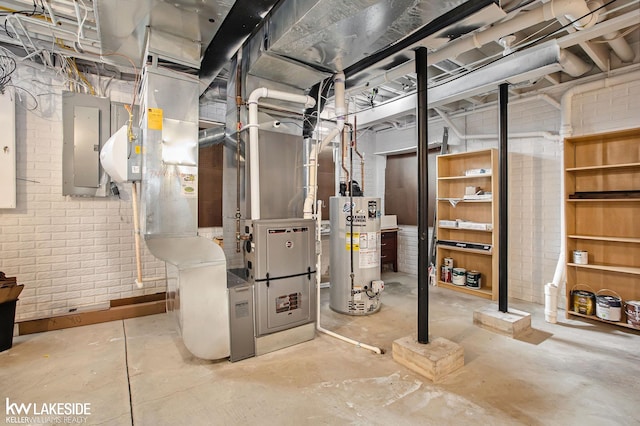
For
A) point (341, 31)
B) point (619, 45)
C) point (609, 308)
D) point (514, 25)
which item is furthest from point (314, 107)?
point (609, 308)

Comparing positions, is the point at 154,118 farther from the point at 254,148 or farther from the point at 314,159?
the point at 314,159

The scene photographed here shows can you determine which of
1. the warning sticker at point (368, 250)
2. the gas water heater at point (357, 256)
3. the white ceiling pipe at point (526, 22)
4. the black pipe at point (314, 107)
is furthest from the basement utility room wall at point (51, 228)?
the white ceiling pipe at point (526, 22)

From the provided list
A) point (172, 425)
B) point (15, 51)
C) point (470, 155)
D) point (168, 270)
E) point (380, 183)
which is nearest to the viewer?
point (172, 425)

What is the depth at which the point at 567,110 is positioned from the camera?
3750 mm

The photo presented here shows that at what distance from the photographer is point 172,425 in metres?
1.89

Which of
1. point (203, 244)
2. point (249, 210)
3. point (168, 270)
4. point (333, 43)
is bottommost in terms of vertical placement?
point (168, 270)

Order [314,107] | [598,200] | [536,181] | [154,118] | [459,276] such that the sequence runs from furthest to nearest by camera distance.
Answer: [459,276], [536,181], [314,107], [598,200], [154,118]

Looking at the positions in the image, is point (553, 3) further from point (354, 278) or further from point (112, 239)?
point (112, 239)

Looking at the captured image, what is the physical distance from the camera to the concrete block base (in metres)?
3.15

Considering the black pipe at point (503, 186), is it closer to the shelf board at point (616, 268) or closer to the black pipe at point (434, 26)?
the shelf board at point (616, 268)

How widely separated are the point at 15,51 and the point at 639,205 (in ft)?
22.7

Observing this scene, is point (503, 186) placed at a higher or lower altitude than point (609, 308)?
higher

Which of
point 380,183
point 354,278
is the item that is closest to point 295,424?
point 354,278

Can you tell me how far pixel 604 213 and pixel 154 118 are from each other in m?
4.81
